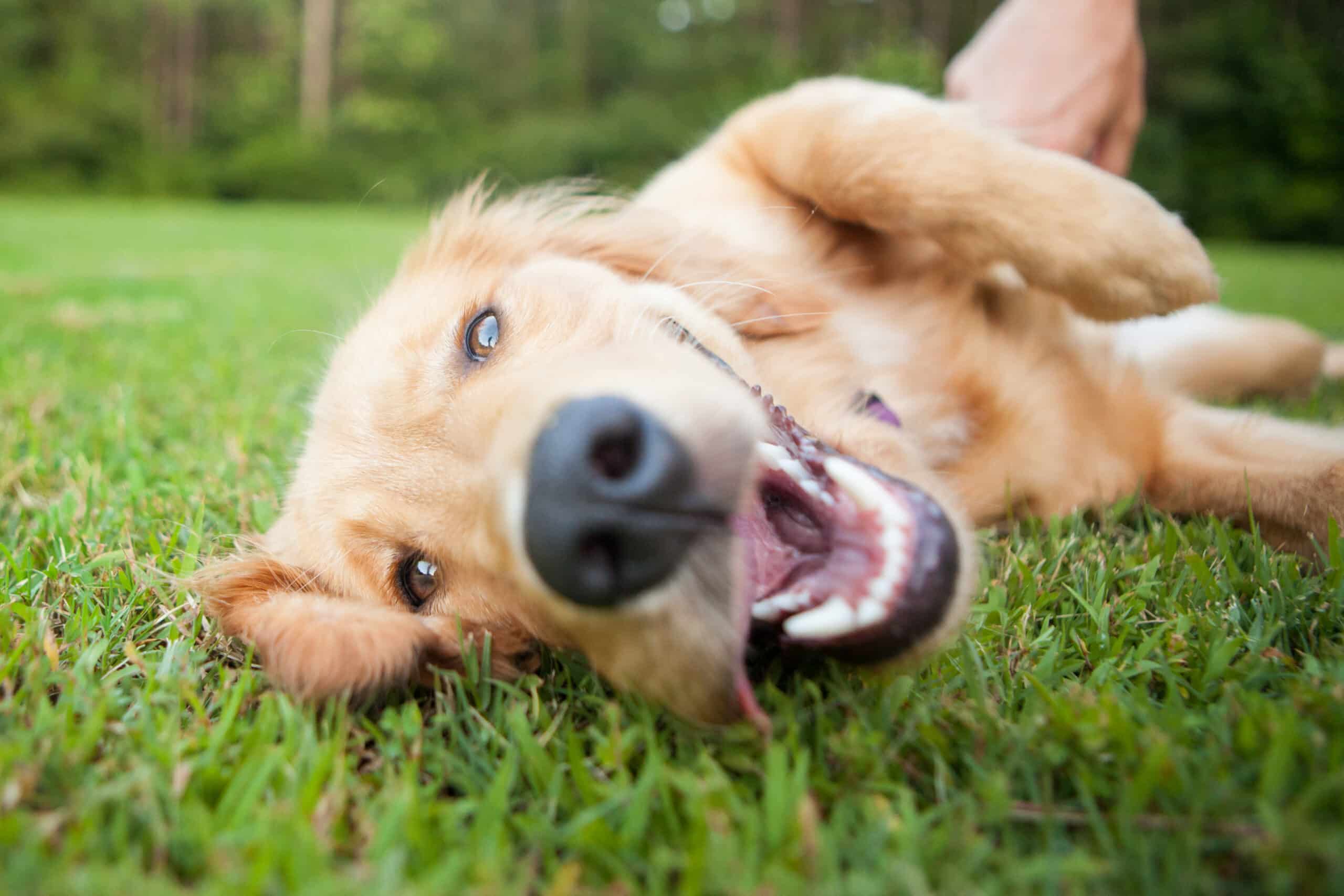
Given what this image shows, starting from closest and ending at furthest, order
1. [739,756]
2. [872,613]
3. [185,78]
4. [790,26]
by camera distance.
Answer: [739,756], [872,613], [790,26], [185,78]

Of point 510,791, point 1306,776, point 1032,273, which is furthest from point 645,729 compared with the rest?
point 1032,273

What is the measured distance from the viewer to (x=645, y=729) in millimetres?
1309

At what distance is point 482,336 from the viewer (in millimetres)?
1926

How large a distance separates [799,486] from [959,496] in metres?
0.71

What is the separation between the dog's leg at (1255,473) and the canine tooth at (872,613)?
1.13 metres

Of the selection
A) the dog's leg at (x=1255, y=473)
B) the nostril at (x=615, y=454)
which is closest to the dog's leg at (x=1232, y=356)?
the dog's leg at (x=1255, y=473)

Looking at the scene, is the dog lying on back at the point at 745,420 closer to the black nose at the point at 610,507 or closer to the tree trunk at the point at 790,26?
the black nose at the point at 610,507

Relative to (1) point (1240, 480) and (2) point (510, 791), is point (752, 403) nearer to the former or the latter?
(2) point (510, 791)

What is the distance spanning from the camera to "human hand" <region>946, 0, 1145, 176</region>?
10.9 feet

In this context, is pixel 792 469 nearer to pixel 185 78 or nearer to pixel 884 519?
pixel 884 519

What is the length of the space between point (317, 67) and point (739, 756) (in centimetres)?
3673

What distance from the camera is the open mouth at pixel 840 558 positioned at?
135 centimetres

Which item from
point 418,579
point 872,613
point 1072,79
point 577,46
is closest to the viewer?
point 872,613

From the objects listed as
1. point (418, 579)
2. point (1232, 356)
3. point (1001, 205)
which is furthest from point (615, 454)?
point (1232, 356)
